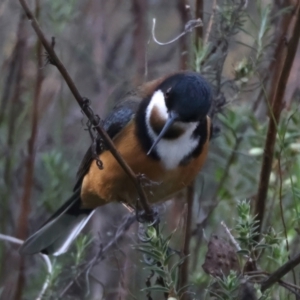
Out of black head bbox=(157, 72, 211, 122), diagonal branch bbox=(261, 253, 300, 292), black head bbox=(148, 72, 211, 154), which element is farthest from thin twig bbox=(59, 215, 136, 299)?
diagonal branch bbox=(261, 253, 300, 292)

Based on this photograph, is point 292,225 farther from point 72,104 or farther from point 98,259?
point 72,104

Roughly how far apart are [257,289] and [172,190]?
1.33 m

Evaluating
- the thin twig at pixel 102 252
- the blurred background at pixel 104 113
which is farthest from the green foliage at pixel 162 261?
the thin twig at pixel 102 252

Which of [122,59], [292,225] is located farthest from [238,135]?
[122,59]

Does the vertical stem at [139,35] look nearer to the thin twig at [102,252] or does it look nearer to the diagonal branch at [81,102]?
the thin twig at [102,252]

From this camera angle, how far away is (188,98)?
2.59m

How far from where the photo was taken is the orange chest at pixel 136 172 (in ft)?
9.07

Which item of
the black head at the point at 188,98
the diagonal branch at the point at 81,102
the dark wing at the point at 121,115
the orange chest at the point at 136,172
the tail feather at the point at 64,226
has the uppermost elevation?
the diagonal branch at the point at 81,102

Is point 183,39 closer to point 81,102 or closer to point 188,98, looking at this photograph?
point 188,98

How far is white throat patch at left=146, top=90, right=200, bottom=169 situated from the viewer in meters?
2.76

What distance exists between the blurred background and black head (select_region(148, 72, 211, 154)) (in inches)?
5.0

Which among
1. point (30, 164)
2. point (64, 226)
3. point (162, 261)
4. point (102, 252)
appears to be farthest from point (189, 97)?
point (64, 226)

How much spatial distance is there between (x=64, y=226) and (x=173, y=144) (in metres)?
1.01

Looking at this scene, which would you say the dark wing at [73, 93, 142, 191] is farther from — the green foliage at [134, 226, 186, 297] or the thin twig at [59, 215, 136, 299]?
the green foliage at [134, 226, 186, 297]
